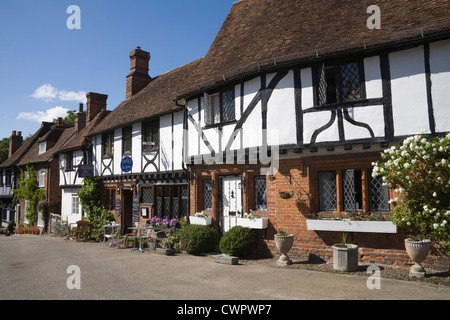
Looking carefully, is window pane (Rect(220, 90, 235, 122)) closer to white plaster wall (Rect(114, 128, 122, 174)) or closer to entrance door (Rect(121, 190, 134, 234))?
white plaster wall (Rect(114, 128, 122, 174))

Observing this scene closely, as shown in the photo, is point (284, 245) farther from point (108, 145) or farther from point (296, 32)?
point (108, 145)

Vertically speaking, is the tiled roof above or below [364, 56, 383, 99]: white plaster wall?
above

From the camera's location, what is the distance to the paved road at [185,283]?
5.64 metres

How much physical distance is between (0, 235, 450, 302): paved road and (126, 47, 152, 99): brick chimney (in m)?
11.8

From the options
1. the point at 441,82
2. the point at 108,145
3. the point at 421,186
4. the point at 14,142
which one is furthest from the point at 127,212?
the point at 14,142

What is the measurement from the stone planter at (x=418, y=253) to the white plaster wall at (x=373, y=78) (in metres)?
3.32

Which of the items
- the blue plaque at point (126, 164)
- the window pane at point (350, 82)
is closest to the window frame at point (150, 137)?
the blue plaque at point (126, 164)

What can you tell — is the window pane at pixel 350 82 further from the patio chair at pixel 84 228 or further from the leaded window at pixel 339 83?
the patio chair at pixel 84 228

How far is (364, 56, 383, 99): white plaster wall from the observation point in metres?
7.54

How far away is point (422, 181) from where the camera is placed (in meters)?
6.49

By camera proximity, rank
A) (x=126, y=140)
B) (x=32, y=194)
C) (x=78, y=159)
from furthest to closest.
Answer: (x=32, y=194)
(x=78, y=159)
(x=126, y=140)

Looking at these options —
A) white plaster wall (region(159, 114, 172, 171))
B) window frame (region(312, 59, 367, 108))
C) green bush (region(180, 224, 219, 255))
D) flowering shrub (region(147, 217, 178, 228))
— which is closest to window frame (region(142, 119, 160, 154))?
white plaster wall (region(159, 114, 172, 171))

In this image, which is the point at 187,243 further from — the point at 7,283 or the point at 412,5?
the point at 412,5

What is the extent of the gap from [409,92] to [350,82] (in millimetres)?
1370
